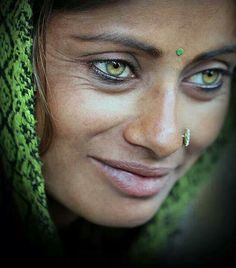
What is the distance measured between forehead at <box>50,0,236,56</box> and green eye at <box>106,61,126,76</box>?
0.10 meters

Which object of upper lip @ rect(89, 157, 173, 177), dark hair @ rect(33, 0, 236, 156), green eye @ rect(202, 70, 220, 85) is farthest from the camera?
green eye @ rect(202, 70, 220, 85)

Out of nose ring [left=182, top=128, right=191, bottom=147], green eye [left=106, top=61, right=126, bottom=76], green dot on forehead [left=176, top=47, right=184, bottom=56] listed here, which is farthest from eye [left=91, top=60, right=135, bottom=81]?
nose ring [left=182, top=128, right=191, bottom=147]

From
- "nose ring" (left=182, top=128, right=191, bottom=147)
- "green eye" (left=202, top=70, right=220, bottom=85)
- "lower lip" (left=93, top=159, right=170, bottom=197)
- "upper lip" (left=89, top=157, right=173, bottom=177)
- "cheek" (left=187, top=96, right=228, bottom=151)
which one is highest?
"green eye" (left=202, top=70, right=220, bottom=85)

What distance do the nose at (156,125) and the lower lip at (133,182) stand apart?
0.39ft

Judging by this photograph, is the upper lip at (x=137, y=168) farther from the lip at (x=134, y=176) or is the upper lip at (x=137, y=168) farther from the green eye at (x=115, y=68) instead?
the green eye at (x=115, y=68)

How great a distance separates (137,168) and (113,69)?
0.93 feet

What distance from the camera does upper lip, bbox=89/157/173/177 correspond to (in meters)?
1.51

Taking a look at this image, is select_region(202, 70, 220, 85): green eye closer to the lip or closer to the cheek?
the cheek

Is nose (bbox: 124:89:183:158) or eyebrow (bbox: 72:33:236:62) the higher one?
eyebrow (bbox: 72:33:236:62)

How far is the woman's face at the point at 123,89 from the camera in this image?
138cm

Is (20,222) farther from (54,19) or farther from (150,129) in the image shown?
(54,19)

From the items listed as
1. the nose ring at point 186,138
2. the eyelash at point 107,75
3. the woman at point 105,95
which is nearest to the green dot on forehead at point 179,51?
the woman at point 105,95

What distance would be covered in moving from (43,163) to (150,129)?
1.04ft

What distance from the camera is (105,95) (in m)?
1.45
